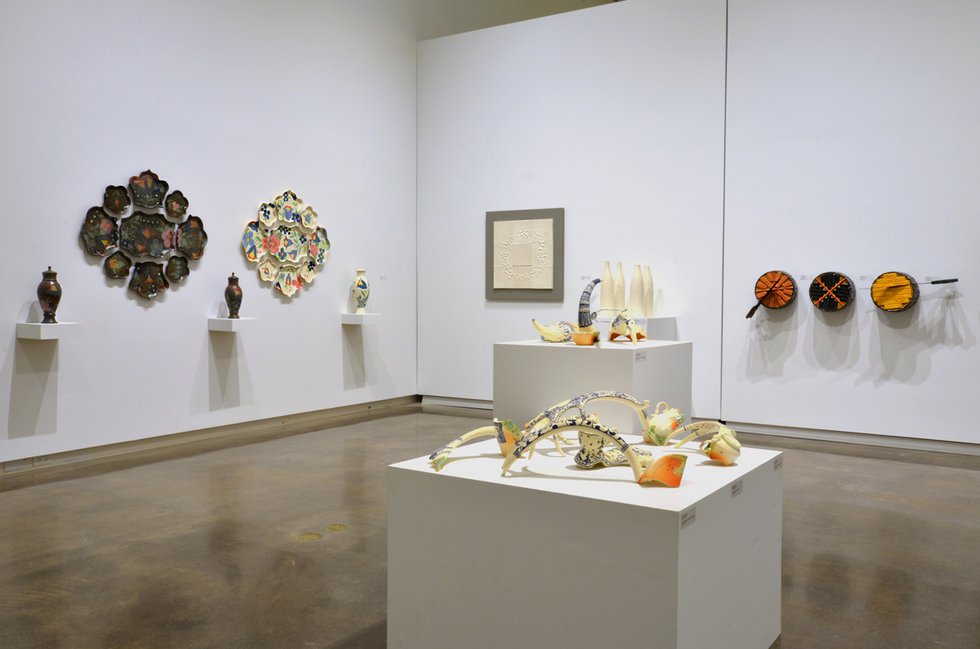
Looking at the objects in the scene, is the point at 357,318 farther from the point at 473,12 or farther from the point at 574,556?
the point at 574,556

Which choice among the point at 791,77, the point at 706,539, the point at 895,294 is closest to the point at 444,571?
the point at 706,539

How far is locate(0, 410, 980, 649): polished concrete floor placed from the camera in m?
2.63

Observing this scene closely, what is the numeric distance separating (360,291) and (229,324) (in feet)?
4.75

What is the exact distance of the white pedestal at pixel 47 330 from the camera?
183 inches

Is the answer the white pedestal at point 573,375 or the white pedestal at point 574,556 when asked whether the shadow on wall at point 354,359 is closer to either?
the white pedestal at point 573,375

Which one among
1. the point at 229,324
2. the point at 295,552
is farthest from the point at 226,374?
the point at 295,552

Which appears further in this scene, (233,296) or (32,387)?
(233,296)

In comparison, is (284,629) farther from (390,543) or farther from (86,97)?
(86,97)

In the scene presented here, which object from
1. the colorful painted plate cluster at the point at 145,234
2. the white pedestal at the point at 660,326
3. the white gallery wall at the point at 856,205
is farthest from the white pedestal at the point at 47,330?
the white gallery wall at the point at 856,205

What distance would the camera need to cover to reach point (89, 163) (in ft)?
16.7

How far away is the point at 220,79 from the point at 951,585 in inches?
209

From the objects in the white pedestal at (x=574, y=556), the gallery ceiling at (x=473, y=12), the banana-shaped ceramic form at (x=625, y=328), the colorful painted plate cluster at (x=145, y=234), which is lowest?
the white pedestal at (x=574, y=556)

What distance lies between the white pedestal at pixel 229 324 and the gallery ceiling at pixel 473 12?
352cm

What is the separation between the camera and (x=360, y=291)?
698cm
